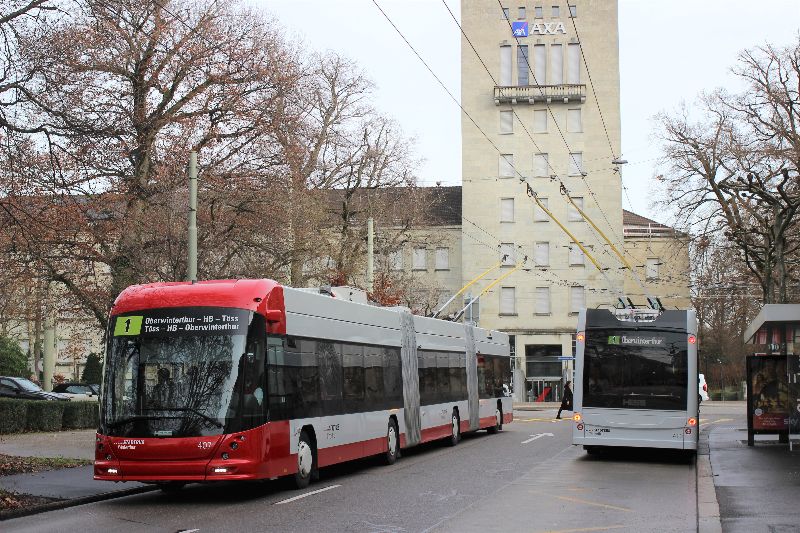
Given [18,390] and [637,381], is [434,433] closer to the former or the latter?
[637,381]

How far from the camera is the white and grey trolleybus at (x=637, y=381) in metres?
21.7

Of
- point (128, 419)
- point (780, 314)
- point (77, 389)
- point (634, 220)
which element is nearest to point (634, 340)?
point (780, 314)

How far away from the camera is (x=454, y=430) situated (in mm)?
28188

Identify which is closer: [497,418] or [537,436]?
[537,436]

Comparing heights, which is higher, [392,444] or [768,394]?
[768,394]

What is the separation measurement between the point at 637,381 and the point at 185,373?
33.5 ft

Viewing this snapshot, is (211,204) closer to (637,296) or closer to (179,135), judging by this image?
(179,135)

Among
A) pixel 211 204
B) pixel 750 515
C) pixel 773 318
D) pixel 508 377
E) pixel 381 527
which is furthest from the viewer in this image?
pixel 508 377

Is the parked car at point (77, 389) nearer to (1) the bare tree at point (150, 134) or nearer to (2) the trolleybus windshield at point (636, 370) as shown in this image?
(1) the bare tree at point (150, 134)

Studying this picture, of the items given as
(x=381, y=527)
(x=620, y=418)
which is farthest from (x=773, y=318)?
(x=381, y=527)

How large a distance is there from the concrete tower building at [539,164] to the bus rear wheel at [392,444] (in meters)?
49.8

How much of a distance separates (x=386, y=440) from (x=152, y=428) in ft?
24.0

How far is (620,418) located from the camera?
72.0ft

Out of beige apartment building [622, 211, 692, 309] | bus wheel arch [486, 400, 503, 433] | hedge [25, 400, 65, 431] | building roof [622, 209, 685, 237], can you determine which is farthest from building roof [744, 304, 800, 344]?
building roof [622, 209, 685, 237]
